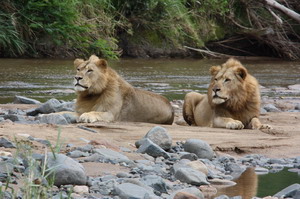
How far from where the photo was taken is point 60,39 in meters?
17.2

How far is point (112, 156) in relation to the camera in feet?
18.6

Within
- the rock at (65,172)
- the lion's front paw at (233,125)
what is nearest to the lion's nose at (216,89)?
the lion's front paw at (233,125)

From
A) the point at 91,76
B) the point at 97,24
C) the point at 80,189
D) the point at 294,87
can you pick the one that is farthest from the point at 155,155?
the point at 97,24

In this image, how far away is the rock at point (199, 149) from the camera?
255 inches

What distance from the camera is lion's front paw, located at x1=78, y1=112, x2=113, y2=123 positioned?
7.89 metres

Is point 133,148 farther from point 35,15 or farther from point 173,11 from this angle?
point 173,11

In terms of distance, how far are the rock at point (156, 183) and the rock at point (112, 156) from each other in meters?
0.56

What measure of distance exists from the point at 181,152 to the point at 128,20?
44.6 ft

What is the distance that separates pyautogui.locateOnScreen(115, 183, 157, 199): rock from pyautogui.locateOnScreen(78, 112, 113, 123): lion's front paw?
A: 3.39m

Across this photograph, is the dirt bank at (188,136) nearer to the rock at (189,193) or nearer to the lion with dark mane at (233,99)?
the lion with dark mane at (233,99)

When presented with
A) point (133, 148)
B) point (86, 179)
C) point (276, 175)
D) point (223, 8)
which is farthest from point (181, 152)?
point (223, 8)

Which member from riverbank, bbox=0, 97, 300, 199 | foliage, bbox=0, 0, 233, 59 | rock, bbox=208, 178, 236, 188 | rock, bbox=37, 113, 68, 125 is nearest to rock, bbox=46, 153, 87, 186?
riverbank, bbox=0, 97, 300, 199

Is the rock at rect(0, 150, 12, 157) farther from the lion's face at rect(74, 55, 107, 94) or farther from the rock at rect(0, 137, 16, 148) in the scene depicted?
the lion's face at rect(74, 55, 107, 94)

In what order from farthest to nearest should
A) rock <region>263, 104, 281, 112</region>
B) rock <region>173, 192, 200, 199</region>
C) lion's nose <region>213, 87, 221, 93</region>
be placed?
rock <region>263, 104, 281, 112</region>, lion's nose <region>213, 87, 221, 93</region>, rock <region>173, 192, 200, 199</region>
